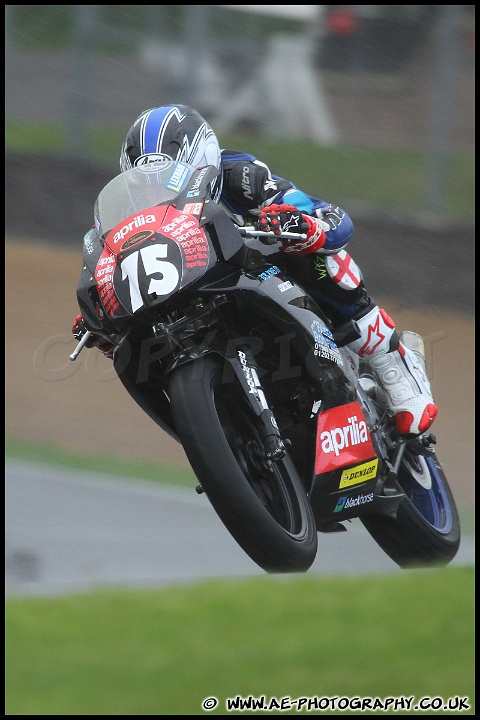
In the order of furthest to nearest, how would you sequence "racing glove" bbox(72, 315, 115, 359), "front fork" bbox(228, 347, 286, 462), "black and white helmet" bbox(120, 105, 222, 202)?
"racing glove" bbox(72, 315, 115, 359) → "black and white helmet" bbox(120, 105, 222, 202) → "front fork" bbox(228, 347, 286, 462)

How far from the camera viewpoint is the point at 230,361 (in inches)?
182

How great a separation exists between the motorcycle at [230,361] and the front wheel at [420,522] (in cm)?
55

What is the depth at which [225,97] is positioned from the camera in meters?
11.9

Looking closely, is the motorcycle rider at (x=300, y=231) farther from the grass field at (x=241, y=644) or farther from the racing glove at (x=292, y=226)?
the grass field at (x=241, y=644)

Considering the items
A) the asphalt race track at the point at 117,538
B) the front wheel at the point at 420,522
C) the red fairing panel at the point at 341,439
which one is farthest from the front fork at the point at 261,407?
the asphalt race track at the point at 117,538

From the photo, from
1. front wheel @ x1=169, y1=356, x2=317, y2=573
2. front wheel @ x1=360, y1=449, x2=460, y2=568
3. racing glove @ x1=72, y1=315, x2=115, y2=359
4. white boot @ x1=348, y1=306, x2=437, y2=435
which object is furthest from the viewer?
front wheel @ x1=360, y1=449, x2=460, y2=568

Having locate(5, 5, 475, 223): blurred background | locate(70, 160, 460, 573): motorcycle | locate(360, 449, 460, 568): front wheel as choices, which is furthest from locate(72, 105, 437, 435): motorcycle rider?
locate(5, 5, 475, 223): blurred background

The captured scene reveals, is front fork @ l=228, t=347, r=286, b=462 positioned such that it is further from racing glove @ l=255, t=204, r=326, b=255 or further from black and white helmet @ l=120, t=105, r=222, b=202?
black and white helmet @ l=120, t=105, r=222, b=202

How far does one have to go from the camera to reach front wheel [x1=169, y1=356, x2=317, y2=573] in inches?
173

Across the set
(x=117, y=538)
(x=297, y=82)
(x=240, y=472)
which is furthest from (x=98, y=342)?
(x=297, y=82)

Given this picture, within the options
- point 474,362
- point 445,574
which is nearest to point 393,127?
point 474,362

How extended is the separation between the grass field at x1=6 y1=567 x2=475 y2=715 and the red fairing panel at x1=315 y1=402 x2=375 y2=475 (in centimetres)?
65

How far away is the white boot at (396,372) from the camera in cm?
565

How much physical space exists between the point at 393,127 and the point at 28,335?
4.11 m
